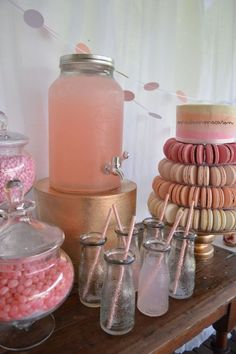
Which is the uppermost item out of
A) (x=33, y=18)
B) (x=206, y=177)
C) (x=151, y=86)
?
(x=33, y=18)

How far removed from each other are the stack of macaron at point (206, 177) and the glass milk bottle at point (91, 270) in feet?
0.78

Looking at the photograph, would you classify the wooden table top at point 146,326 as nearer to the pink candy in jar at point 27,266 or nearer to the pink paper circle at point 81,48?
the pink candy in jar at point 27,266

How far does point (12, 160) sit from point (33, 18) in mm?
353

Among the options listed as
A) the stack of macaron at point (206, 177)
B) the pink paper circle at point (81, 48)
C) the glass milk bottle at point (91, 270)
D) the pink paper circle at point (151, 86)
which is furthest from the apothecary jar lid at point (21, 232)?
the pink paper circle at point (151, 86)

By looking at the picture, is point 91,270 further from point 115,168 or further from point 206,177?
point 206,177

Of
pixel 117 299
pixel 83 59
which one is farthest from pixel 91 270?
pixel 83 59

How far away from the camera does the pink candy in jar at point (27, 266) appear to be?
1.43 feet

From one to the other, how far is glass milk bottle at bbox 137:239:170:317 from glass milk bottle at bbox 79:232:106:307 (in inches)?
3.3

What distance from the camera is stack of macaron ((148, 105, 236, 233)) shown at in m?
0.72

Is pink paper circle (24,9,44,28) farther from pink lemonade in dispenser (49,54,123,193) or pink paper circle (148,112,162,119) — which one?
pink paper circle (148,112,162,119)

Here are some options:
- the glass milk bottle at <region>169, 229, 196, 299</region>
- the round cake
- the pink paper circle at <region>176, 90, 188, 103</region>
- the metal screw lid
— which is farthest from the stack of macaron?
the pink paper circle at <region>176, 90, 188, 103</region>

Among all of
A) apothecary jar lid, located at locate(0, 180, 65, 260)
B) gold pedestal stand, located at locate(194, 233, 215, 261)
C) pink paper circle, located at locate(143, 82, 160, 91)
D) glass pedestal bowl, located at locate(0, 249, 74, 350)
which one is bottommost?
gold pedestal stand, located at locate(194, 233, 215, 261)

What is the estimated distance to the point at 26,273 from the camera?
448 millimetres

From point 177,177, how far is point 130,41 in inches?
17.7
